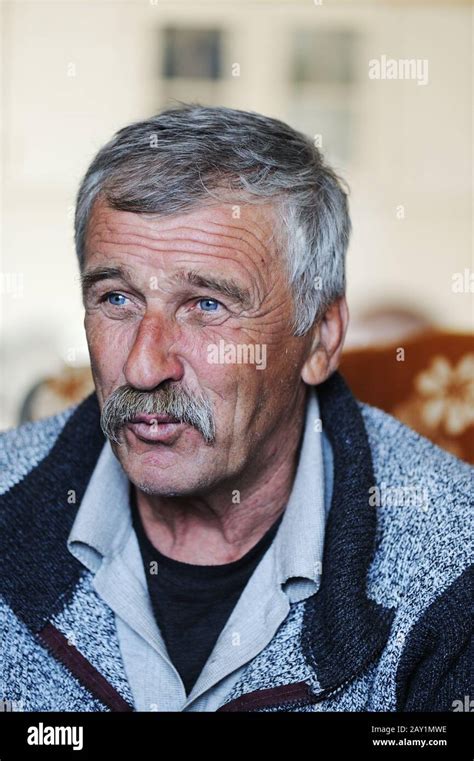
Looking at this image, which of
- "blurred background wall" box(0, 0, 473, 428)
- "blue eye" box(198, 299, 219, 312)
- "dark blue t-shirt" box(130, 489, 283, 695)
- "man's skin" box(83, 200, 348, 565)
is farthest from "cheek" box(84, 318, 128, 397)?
"blurred background wall" box(0, 0, 473, 428)

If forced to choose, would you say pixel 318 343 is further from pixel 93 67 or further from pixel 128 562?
pixel 93 67

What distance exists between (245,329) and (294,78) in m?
3.68

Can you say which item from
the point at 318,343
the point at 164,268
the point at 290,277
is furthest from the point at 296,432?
the point at 164,268

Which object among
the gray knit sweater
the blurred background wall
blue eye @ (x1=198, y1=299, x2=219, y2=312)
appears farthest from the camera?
the blurred background wall

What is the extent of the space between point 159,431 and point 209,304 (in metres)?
0.17

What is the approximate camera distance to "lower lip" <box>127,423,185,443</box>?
1164 millimetres

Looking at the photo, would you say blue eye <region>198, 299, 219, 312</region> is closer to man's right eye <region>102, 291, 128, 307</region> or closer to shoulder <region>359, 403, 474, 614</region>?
man's right eye <region>102, 291, 128, 307</region>

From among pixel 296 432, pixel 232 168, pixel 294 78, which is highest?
pixel 294 78

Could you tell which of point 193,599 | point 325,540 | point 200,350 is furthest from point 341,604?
point 200,350

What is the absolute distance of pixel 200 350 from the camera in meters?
1.18

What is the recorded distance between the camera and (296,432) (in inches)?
53.6

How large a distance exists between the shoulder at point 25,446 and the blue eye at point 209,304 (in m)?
0.36

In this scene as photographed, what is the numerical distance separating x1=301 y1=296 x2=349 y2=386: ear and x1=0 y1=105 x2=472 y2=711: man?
0.02m

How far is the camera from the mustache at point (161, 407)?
1147mm
